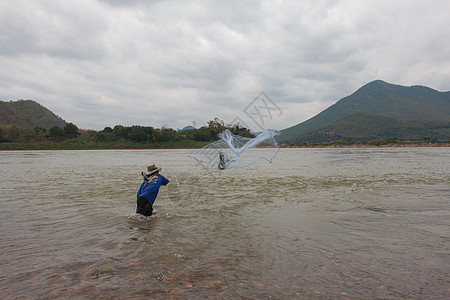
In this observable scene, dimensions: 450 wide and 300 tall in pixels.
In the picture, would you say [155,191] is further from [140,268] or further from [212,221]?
[140,268]

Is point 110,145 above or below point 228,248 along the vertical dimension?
above

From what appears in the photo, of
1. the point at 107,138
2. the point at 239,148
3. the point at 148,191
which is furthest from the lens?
the point at 107,138

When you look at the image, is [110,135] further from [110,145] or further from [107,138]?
[110,145]

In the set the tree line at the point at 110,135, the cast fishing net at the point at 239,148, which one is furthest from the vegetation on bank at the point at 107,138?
the cast fishing net at the point at 239,148

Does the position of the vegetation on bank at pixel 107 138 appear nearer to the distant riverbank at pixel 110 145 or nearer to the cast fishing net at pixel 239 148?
the distant riverbank at pixel 110 145

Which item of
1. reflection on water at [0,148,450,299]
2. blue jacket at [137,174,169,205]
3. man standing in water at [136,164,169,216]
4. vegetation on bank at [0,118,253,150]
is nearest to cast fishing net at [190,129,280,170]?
reflection on water at [0,148,450,299]

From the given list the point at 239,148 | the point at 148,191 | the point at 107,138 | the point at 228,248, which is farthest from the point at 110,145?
the point at 228,248

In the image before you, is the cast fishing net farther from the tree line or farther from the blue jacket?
the tree line

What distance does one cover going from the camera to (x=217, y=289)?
427 cm

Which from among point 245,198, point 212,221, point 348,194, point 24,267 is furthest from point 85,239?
point 348,194

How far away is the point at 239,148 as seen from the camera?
38.3 feet

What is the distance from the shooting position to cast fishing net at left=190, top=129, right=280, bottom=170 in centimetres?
1133

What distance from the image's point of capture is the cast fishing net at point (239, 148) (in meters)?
11.3

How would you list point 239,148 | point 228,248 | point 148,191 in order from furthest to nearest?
point 239,148 < point 148,191 < point 228,248
